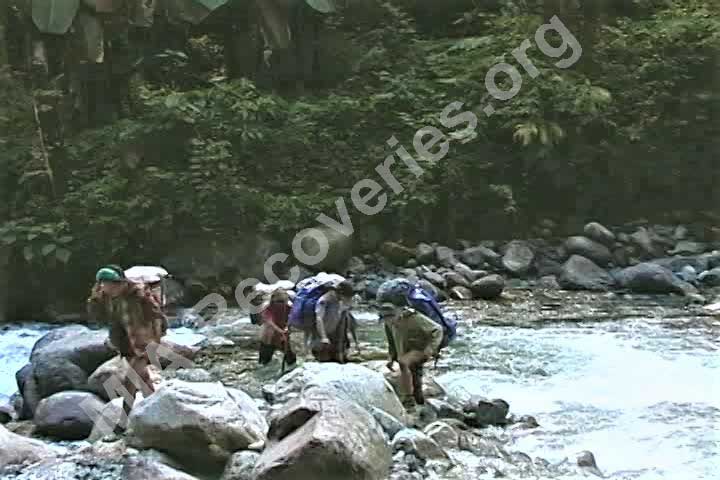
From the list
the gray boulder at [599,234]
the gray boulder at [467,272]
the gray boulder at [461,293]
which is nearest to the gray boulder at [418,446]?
the gray boulder at [461,293]

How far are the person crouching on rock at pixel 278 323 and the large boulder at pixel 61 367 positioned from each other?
907 millimetres

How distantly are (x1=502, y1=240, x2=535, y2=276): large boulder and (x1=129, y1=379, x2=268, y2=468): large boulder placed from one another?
5348mm

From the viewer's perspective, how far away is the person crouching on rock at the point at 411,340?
4.82 m

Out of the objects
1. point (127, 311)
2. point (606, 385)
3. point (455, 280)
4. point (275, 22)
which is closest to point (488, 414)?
point (606, 385)

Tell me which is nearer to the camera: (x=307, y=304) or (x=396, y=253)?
(x=307, y=304)

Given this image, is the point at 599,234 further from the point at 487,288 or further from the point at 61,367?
the point at 61,367

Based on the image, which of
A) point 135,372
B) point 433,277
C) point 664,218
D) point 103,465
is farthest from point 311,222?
point 103,465

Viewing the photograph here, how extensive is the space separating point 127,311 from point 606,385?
2.61 meters

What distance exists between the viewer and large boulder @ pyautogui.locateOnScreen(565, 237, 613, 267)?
9234mm

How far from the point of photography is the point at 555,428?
4684mm

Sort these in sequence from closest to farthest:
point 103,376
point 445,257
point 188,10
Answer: point 103,376 < point 445,257 < point 188,10

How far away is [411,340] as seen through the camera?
4.87 meters

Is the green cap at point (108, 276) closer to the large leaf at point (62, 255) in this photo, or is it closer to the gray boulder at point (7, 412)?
the gray boulder at point (7, 412)

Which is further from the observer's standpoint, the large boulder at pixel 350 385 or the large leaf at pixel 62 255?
the large leaf at pixel 62 255
